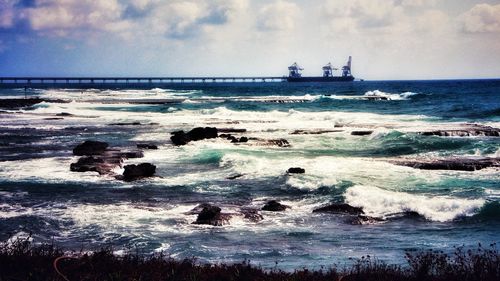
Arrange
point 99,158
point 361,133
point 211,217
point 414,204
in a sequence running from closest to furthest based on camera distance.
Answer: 1. point 211,217
2. point 414,204
3. point 99,158
4. point 361,133

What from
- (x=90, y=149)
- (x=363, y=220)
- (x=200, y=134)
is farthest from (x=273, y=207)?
(x=200, y=134)

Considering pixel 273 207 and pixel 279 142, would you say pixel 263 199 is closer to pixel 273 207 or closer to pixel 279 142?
pixel 273 207

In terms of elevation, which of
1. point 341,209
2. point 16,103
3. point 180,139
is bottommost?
point 16,103

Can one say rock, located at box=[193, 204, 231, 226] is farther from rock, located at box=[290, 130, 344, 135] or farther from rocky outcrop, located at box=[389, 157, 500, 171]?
rock, located at box=[290, 130, 344, 135]

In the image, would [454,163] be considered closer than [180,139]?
Yes

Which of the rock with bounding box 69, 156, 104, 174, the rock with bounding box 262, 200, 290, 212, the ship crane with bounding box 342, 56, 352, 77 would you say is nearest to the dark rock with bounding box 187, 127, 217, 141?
the rock with bounding box 69, 156, 104, 174

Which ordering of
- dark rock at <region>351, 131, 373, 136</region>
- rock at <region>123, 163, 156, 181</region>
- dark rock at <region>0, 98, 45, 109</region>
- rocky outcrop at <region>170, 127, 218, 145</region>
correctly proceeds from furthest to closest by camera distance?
1. dark rock at <region>0, 98, 45, 109</region>
2. dark rock at <region>351, 131, 373, 136</region>
3. rocky outcrop at <region>170, 127, 218, 145</region>
4. rock at <region>123, 163, 156, 181</region>

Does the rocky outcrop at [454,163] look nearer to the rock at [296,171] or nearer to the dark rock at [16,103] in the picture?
the rock at [296,171]

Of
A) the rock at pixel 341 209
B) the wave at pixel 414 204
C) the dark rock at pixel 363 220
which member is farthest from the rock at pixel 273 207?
the wave at pixel 414 204
